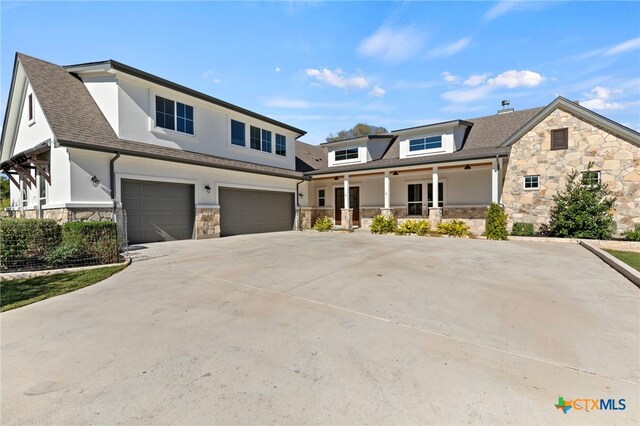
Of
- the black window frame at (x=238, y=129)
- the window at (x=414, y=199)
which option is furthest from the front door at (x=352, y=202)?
the black window frame at (x=238, y=129)

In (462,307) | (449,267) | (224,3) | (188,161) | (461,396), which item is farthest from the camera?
(188,161)

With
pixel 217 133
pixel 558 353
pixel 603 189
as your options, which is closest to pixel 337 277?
pixel 558 353

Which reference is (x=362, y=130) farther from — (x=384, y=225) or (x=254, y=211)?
(x=254, y=211)

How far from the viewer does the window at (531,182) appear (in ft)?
48.1

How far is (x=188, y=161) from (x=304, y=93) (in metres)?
7.47

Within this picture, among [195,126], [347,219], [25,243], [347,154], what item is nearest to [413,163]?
[347,219]

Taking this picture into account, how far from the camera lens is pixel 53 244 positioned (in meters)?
7.53

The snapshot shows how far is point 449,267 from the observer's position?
725 cm

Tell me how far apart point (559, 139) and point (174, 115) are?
18.5 metres

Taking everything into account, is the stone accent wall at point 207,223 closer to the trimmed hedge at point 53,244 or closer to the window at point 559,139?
the trimmed hedge at point 53,244

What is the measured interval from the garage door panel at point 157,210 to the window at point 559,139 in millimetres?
17758

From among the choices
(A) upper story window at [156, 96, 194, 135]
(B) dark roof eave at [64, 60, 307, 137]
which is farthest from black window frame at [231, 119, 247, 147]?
(A) upper story window at [156, 96, 194, 135]

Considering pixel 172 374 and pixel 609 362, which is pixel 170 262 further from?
pixel 609 362

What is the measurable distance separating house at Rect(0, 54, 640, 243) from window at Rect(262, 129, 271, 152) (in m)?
0.07
